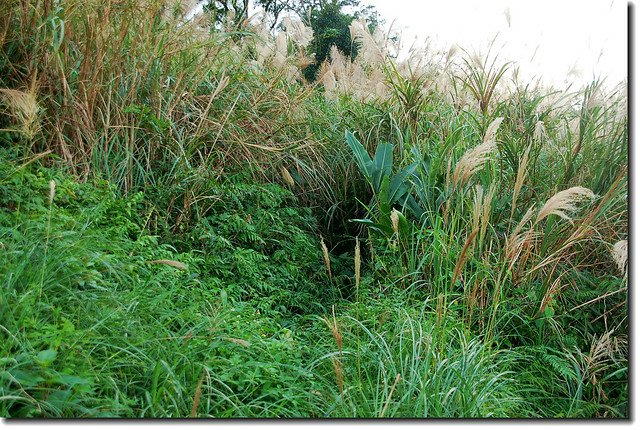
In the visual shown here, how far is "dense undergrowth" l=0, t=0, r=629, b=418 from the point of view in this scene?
193 cm

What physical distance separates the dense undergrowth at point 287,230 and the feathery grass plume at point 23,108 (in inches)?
0.8

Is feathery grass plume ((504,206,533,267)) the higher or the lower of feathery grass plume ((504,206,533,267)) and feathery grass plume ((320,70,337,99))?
the lower

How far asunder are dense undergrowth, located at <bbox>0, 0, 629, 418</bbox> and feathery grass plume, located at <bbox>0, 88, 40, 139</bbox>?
0.07 ft

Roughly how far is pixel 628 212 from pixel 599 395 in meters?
0.75

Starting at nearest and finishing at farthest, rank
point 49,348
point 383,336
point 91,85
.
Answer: point 49,348, point 383,336, point 91,85

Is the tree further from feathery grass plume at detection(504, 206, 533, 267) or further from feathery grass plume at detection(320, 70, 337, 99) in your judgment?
feathery grass plume at detection(504, 206, 533, 267)

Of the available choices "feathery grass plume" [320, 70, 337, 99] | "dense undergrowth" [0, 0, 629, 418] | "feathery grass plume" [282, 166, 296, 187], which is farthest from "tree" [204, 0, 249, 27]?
"feathery grass plume" [282, 166, 296, 187]

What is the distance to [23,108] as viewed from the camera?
231cm

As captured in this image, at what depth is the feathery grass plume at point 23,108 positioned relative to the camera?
7.51ft

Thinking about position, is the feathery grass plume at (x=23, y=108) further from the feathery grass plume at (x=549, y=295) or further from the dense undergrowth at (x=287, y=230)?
the feathery grass plume at (x=549, y=295)

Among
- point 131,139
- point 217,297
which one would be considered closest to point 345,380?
point 217,297

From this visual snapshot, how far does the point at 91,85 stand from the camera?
2.84 metres

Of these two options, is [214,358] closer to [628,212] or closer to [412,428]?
[412,428]

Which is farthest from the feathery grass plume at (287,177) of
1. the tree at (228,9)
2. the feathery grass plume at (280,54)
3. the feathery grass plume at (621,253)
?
the feathery grass plume at (621,253)
